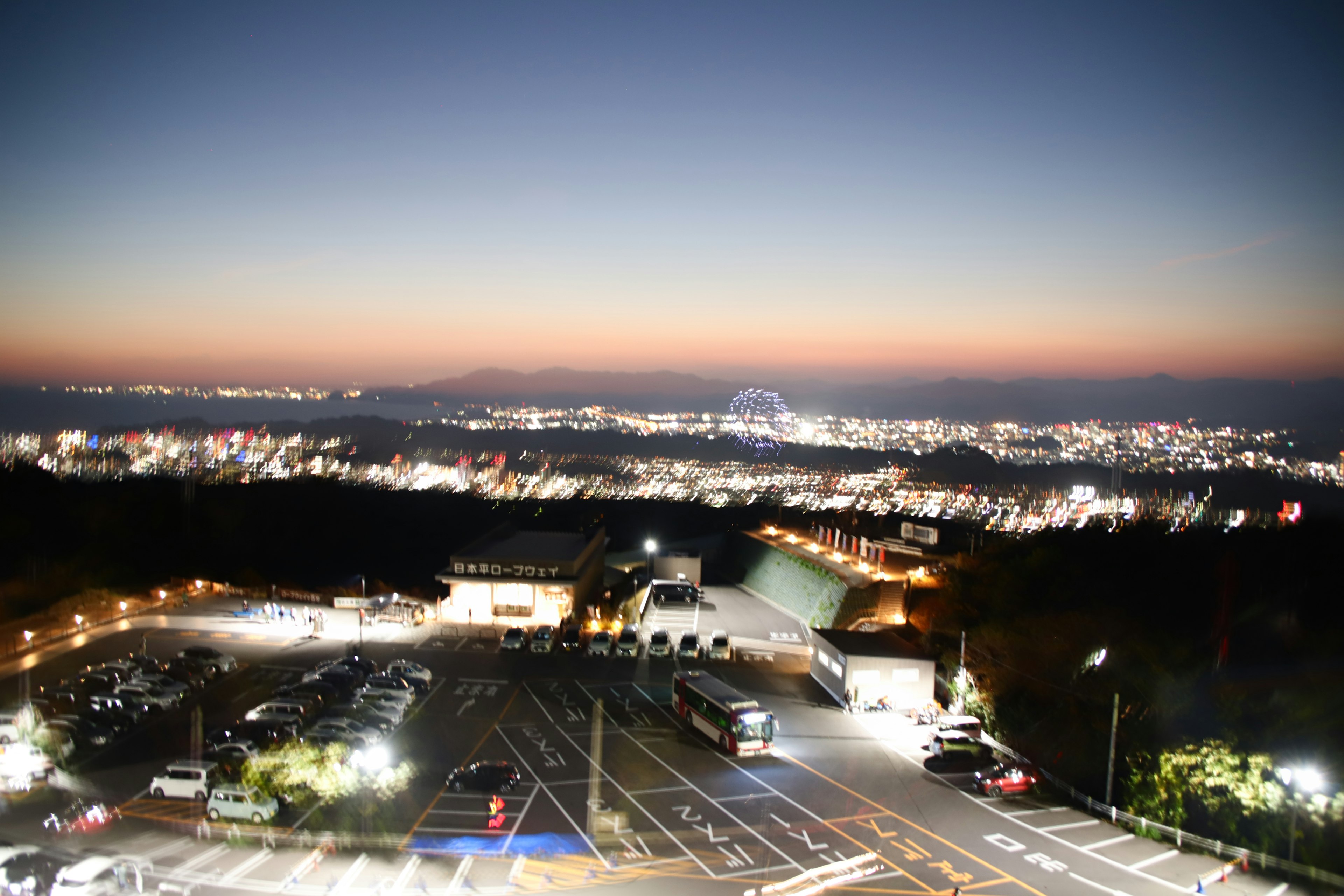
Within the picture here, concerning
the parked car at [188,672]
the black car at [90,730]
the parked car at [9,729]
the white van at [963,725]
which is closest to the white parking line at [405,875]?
the black car at [90,730]

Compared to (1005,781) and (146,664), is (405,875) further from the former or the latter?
(146,664)

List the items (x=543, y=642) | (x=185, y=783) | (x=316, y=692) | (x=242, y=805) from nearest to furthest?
(x=242, y=805), (x=185, y=783), (x=316, y=692), (x=543, y=642)

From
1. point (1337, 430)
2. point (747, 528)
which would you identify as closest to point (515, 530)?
point (747, 528)

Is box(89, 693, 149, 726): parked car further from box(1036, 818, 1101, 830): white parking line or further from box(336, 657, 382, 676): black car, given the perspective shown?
box(1036, 818, 1101, 830): white parking line

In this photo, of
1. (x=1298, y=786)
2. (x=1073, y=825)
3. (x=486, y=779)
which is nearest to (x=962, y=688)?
(x=1073, y=825)

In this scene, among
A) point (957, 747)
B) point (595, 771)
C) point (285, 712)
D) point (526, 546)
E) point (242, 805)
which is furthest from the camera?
point (526, 546)

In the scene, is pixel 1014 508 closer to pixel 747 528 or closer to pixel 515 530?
pixel 747 528

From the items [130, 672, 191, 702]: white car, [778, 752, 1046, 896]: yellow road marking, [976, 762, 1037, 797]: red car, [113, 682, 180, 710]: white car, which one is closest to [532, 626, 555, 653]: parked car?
[130, 672, 191, 702]: white car
